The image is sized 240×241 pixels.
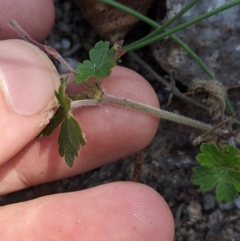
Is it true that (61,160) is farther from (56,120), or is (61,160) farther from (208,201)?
(208,201)

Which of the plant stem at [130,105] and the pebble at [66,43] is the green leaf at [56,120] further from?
the pebble at [66,43]

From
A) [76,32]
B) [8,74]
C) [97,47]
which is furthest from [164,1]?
[8,74]

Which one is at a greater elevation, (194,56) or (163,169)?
(194,56)

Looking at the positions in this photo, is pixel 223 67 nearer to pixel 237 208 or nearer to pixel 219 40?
pixel 219 40

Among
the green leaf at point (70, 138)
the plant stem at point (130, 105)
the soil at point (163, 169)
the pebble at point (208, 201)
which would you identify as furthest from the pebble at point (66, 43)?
the pebble at point (208, 201)

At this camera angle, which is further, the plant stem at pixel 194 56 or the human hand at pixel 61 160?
the plant stem at pixel 194 56

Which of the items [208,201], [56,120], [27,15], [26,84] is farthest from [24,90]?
[208,201]
